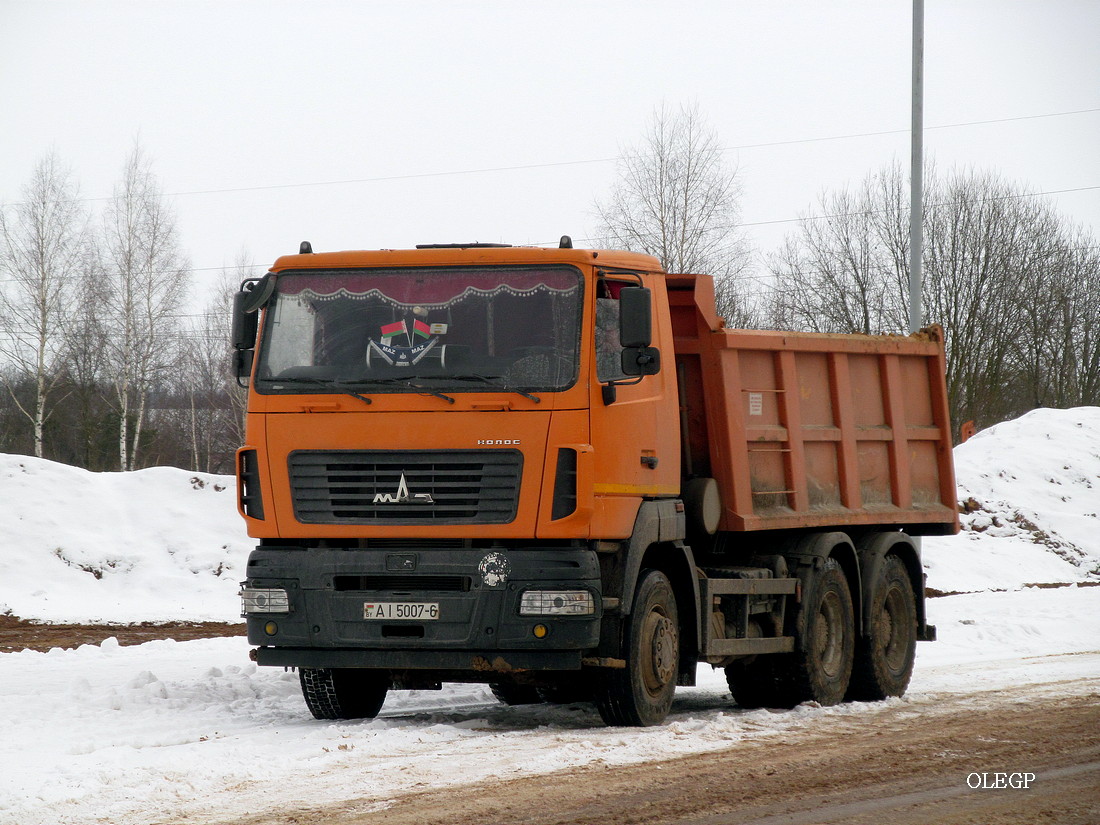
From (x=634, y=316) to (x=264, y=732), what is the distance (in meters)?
3.23

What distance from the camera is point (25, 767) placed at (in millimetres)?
6395

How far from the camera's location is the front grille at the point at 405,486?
7.64m

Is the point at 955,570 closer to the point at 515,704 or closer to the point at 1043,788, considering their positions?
the point at 515,704

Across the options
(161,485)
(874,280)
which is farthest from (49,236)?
(874,280)

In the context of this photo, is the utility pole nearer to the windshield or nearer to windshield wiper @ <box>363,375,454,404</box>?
the windshield

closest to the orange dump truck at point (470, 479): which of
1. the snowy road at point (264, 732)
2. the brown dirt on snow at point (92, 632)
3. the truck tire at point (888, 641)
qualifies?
the snowy road at point (264, 732)

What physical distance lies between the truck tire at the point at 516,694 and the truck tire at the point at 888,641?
2.63 meters

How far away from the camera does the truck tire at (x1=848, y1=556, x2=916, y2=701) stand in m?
10.6

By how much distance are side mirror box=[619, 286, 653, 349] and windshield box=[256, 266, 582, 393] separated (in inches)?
10.4

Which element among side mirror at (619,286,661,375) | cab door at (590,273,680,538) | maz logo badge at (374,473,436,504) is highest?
side mirror at (619,286,661,375)

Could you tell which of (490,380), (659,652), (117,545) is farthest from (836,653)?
(117,545)

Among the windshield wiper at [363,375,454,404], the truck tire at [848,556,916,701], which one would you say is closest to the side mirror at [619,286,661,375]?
the windshield wiper at [363,375,454,404]

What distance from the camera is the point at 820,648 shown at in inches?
395

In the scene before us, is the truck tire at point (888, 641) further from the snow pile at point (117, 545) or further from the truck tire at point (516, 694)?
the snow pile at point (117, 545)
